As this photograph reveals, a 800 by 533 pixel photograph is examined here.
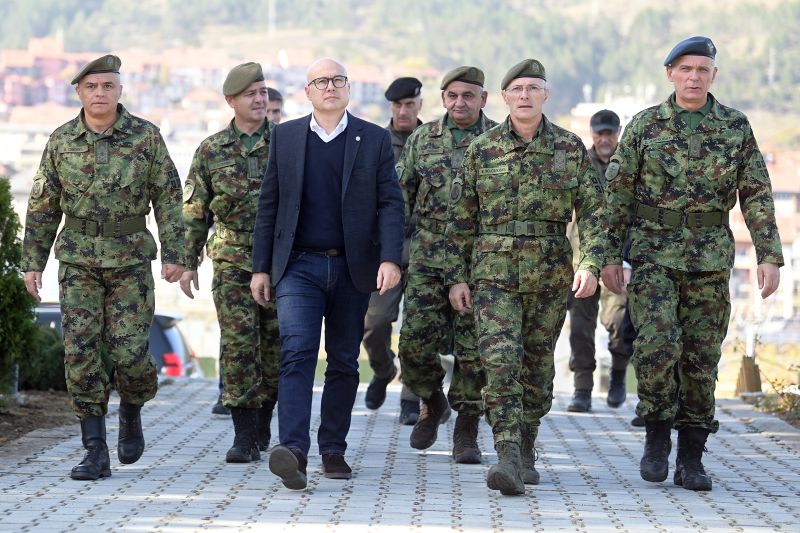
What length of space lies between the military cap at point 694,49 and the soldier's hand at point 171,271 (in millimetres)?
2880

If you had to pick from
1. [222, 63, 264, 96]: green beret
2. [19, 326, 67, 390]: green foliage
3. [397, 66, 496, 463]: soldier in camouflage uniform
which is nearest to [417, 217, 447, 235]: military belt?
[397, 66, 496, 463]: soldier in camouflage uniform

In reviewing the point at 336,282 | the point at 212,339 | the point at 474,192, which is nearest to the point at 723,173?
the point at 474,192

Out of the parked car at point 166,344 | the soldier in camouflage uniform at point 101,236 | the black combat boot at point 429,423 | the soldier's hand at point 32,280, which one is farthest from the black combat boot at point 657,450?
the parked car at point 166,344

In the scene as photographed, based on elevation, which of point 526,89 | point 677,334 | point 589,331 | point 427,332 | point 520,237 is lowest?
point 589,331

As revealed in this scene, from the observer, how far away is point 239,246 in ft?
32.1

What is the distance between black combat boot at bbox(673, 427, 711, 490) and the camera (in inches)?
Answer: 340

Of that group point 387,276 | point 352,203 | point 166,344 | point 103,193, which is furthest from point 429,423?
point 166,344

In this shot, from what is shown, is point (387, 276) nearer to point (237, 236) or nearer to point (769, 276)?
point (237, 236)

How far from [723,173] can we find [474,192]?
51.4 inches

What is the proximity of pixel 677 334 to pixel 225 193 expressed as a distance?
9.52 feet

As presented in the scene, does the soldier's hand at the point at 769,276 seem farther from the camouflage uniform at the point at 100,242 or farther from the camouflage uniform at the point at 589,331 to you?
the camouflage uniform at the point at 589,331

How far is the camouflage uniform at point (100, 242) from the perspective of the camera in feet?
28.9

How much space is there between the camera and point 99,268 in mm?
8836

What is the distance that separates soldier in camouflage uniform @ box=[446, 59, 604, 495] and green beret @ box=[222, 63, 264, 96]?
180cm
